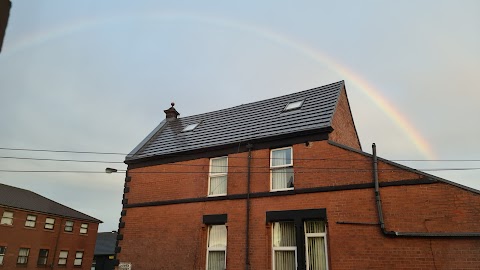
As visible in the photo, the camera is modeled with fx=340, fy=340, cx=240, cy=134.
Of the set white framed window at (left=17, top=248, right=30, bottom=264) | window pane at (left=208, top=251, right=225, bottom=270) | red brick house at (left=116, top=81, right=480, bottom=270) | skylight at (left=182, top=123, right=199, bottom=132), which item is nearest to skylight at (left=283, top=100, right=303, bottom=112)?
red brick house at (left=116, top=81, right=480, bottom=270)

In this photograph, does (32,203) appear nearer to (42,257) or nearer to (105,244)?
(42,257)

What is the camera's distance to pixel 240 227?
11.9m

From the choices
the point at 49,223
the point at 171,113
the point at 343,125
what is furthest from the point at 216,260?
the point at 49,223

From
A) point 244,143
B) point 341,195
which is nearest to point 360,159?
point 341,195

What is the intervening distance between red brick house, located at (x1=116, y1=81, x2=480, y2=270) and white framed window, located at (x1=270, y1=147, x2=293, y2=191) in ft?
0.12

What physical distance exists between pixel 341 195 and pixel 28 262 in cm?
3359

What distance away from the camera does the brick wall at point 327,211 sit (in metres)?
8.86

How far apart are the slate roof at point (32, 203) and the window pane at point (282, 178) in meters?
31.2

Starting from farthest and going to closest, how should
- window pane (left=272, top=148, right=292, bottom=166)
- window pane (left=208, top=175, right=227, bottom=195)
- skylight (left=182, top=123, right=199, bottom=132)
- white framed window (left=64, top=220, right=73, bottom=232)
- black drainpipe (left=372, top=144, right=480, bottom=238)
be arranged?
white framed window (left=64, top=220, right=73, bottom=232), skylight (left=182, top=123, right=199, bottom=132), window pane (left=208, top=175, right=227, bottom=195), window pane (left=272, top=148, right=292, bottom=166), black drainpipe (left=372, top=144, right=480, bottom=238)

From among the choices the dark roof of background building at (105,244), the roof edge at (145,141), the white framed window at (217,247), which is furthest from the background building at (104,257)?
the white framed window at (217,247)

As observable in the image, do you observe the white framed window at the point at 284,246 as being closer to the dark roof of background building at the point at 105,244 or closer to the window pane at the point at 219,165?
the window pane at the point at 219,165

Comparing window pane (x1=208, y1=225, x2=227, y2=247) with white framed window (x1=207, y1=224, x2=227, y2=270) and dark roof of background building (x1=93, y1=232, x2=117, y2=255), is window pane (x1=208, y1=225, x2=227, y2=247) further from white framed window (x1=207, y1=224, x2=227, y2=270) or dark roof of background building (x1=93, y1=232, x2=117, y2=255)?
dark roof of background building (x1=93, y1=232, x2=117, y2=255)

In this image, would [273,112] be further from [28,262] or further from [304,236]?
[28,262]

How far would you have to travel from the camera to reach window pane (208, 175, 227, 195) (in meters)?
13.1
